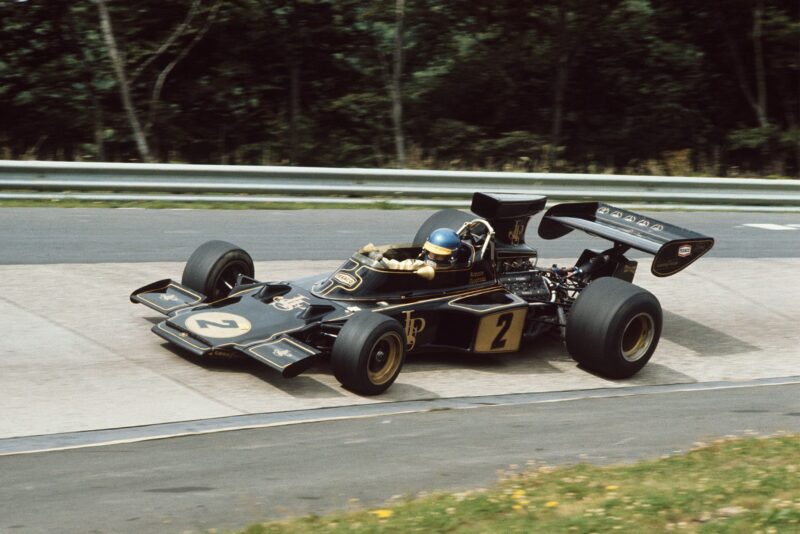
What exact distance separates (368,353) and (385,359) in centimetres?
36

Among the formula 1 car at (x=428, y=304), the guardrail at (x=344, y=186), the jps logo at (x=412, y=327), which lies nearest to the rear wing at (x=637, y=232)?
the formula 1 car at (x=428, y=304)

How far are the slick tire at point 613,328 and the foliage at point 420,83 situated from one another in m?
10.5

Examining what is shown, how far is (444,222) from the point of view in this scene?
36.8 feet

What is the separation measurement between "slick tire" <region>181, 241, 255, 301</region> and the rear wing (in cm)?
315

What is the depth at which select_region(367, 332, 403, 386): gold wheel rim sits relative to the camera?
8828 mm

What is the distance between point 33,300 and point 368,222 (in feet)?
18.3

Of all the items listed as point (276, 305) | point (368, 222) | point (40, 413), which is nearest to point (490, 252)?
point (276, 305)

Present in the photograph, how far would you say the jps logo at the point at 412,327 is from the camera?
9539 millimetres

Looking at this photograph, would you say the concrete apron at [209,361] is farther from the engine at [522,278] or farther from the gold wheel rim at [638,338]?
the engine at [522,278]

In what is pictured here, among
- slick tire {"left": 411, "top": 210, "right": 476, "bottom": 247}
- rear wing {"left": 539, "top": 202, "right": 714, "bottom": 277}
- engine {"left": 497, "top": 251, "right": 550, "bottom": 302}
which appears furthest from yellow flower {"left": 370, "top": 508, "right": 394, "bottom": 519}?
slick tire {"left": 411, "top": 210, "right": 476, "bottom": 247}

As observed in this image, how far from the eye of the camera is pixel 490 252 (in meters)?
10.3

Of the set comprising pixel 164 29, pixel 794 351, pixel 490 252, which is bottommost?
pixel 794 351

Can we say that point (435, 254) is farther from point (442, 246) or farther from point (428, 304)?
point (428, 304)

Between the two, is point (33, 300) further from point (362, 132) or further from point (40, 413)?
point (362, 132)
